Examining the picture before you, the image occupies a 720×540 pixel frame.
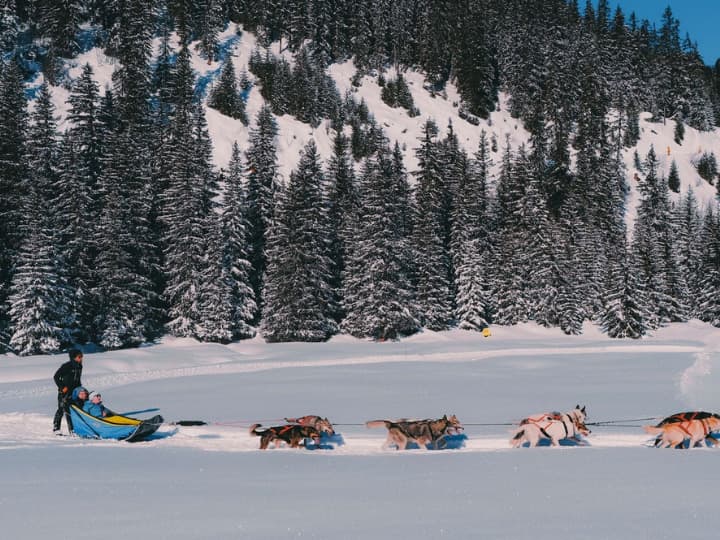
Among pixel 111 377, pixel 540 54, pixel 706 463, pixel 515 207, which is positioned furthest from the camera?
pixel 540 54

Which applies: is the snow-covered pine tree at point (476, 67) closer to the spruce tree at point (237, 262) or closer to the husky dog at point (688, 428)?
the spruce tree at point (237, 262)

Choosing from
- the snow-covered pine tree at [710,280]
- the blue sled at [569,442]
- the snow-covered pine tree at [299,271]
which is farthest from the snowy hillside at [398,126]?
the blue sled at [569,442]

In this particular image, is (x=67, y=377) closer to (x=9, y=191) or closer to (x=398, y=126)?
(x=9, y=191)

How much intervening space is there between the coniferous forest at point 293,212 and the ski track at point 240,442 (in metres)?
23.5

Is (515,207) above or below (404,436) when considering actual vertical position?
above

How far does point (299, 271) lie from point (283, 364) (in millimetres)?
16126

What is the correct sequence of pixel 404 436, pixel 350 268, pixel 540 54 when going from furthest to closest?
pixel 540 54
pixel 350 268
pixel 404 436

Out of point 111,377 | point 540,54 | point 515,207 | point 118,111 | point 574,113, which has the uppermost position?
point 540,54

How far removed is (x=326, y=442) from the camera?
9.44 metres

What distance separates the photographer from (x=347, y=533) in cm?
448

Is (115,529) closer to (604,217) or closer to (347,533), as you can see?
(347,533)

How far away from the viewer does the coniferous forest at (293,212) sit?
1401 inches

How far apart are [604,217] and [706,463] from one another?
60.4 meters

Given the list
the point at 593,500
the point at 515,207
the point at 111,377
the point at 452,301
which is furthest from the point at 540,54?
the point at 593,500
